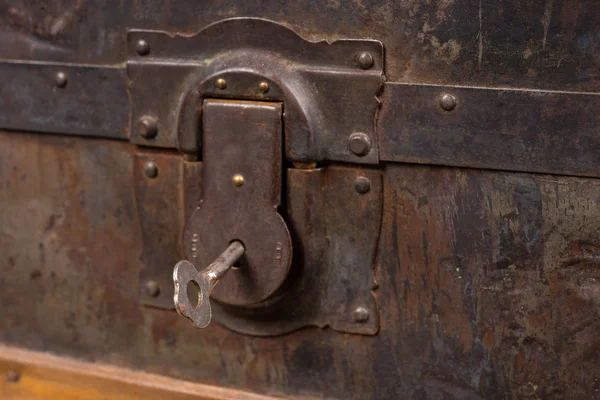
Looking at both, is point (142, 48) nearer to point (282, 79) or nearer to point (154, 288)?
point (282, 79)

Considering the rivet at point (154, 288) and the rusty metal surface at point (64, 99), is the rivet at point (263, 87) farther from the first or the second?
the rivet at point (154, 288)

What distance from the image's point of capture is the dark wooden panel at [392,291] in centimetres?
102

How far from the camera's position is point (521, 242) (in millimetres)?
1021

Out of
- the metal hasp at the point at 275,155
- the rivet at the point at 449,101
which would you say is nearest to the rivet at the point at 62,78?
the metal hasp at the point at 275,155

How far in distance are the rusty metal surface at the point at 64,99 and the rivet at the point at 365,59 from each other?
0.36m

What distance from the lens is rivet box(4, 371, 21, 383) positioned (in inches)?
53.6

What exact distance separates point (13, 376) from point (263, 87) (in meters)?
0.68

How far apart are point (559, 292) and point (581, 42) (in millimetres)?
308

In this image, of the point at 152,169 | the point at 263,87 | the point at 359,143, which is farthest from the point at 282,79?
the point at 152,169

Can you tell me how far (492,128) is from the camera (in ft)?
3.26

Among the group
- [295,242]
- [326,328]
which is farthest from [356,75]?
[326,328]

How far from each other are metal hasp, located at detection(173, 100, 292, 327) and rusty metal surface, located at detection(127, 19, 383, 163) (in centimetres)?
2

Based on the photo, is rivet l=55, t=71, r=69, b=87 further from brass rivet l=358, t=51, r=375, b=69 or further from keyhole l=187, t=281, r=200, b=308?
brass rivet l=358, t=51, r=375, b=69

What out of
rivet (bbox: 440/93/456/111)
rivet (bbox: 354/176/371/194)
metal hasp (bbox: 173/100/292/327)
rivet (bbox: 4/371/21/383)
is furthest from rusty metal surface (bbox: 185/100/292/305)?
rivet (bbox: 4/371/21/383)
